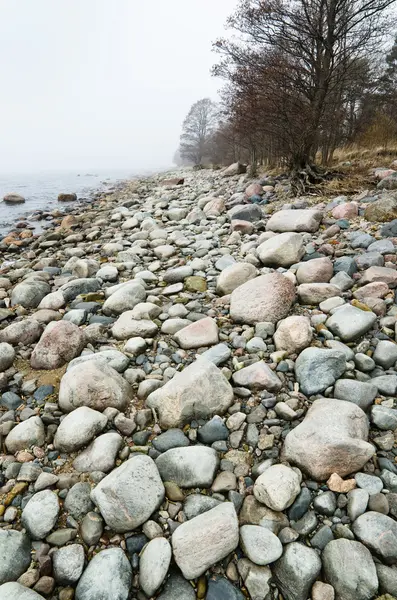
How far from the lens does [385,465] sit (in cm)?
161

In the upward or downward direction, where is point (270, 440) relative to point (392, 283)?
downward

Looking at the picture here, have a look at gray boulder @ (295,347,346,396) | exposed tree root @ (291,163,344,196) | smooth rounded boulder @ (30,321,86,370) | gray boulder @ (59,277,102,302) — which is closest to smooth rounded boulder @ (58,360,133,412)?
smooth rounded boulder @ (30,321,86,370)

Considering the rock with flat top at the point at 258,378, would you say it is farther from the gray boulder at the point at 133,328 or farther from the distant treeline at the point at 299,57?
the distant treeline at the point at 299,57

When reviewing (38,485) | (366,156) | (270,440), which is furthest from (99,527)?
(366,156)

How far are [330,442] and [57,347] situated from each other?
6.93 ft

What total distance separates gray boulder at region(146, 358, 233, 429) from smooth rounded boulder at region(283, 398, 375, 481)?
477 millimetres

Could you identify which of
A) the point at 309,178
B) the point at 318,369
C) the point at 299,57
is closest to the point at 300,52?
the point at 299,57

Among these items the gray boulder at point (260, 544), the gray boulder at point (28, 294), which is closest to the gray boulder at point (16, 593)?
the gray boulder at point (260, 544)

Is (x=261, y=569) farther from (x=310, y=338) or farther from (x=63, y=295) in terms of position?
(x=63, y=295)

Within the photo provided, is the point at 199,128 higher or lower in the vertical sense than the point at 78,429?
higher

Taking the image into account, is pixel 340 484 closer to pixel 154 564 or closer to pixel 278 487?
pixel 278 487

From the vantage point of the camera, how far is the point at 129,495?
1.51m

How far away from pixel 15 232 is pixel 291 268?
8.11 metres

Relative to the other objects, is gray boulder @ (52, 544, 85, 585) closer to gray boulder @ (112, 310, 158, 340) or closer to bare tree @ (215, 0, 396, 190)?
gray boulder @ (112, 310, 158, 340)
